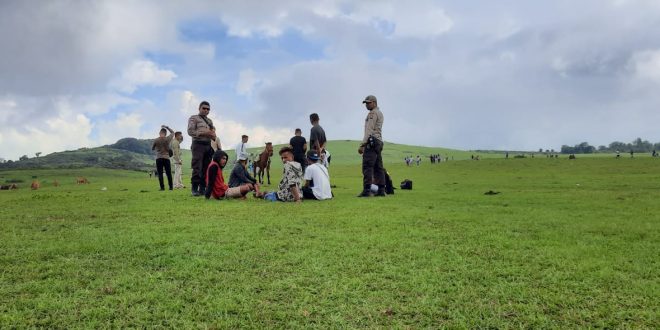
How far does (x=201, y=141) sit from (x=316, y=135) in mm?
3806

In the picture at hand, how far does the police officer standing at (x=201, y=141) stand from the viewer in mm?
13508

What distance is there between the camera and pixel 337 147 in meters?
143

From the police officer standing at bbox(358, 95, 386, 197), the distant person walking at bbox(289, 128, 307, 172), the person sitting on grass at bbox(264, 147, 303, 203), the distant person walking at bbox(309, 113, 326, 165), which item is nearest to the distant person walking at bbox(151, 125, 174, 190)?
the distant person walking at bbox(289, 128, 307, 172)

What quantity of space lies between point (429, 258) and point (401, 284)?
45.9 inches

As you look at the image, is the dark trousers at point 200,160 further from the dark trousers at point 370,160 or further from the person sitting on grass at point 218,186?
the dark trousers at point 370,160

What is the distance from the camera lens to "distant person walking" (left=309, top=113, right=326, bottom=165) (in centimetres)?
1506

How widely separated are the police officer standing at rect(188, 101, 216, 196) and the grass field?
525cm

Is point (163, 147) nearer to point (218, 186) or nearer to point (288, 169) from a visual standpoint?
point (218, 186)

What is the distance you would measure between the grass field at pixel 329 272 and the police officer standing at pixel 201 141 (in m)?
5.25

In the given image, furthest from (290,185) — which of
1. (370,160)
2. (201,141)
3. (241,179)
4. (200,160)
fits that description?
(201,141)

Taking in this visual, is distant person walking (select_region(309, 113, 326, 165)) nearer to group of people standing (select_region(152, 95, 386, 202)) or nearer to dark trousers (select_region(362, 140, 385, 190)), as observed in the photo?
group of people standing (select_region(152, 95, 386, 202))

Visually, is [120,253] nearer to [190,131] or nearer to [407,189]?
[190,131]

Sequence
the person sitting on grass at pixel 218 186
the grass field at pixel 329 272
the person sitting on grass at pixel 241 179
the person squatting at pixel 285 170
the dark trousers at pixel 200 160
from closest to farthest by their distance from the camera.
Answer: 1. the grass field at pixel 329 272
2. the person squatting at pixel 285 170
3. the person sitting on grass at pixel 218 186
4. the person sitting on grass at pixel 241 179
5. the dark trousers at pixel 200 160

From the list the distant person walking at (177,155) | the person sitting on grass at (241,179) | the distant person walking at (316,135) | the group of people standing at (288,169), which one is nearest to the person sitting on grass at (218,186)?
the group of people standing at (288,169)
